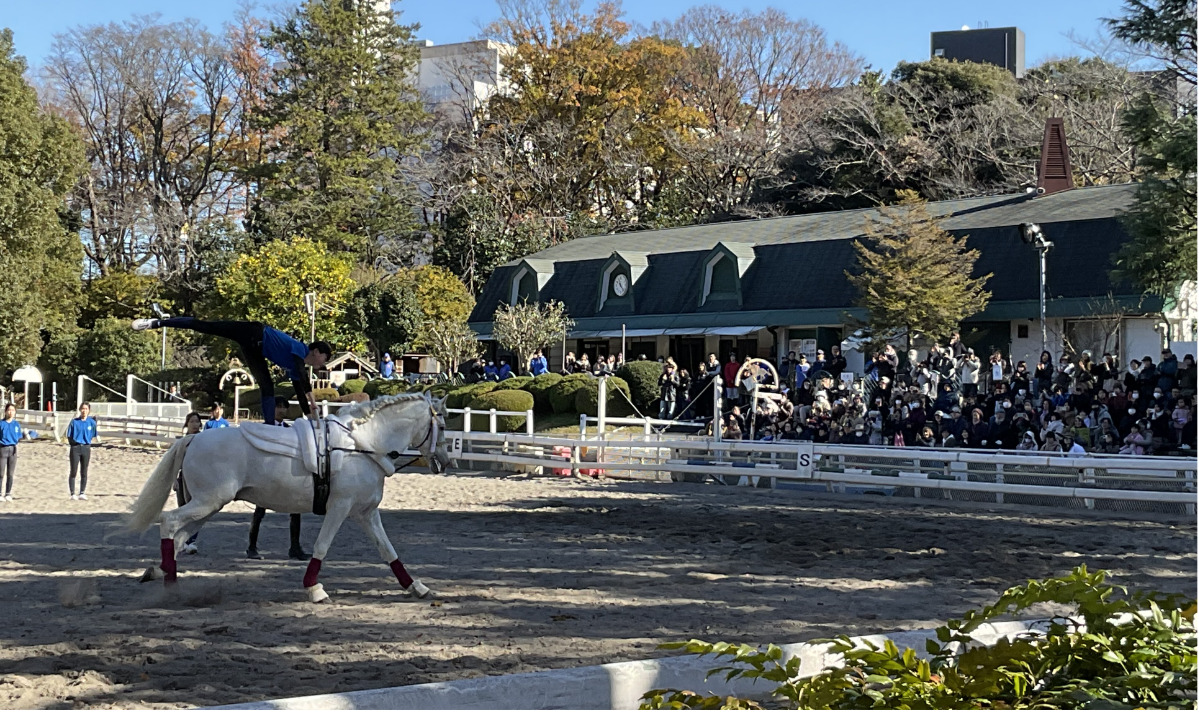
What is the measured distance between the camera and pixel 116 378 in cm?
4384

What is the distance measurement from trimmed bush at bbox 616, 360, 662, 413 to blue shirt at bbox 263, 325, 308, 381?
22092mm

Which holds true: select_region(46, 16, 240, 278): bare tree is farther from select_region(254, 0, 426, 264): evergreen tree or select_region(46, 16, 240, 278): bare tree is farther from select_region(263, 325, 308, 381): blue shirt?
select_region(263, 325, 308, 381): blue shirt

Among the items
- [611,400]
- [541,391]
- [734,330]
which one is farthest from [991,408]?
[734,330]

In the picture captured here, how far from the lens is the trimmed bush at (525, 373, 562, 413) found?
3161 cm

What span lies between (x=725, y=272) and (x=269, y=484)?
29.0 m

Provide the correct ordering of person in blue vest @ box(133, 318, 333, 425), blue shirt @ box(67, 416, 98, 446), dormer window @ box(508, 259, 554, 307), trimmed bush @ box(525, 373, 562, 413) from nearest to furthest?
person in blue vest @ box(133, 318, 333, 425), blue shirt @ box(67, 416, 98, 446), trimmed bush @ box(525, 373, 562, 413), dormer window @ box(508, 259, 554, 307)

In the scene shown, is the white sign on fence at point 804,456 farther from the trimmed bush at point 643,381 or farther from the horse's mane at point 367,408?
the trimmed bush at point 643,381

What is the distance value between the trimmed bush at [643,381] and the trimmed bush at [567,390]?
1.14 metres

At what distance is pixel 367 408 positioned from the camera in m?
9.13

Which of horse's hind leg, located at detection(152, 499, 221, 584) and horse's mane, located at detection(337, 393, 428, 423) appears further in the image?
horse's mane, located at detection(337, 393, 428, 423)

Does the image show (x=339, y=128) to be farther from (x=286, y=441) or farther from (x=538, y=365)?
(x=286, y=441)

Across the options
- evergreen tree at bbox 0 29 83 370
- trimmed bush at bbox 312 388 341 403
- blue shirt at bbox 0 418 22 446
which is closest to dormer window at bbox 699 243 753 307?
trimmed bush at bbox 312 388 341 403

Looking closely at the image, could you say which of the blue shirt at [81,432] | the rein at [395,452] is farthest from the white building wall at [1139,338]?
the rein at [395,452]
